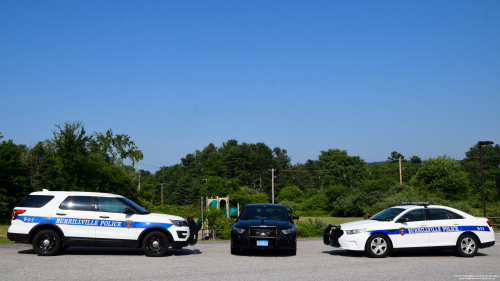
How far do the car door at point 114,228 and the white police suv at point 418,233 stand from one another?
19.4ft

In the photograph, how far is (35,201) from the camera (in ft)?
38.2

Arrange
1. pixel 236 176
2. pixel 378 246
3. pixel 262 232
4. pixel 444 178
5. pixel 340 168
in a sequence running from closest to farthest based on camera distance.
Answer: pixel 262 232 → pixel 378 246 → pixel 444 178 → pixel 340 168 → pixel 236 176

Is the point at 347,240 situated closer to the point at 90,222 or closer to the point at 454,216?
the point at 454,216

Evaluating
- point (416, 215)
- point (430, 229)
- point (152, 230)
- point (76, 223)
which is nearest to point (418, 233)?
point (430, 229)

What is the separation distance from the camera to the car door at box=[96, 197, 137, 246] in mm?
11477

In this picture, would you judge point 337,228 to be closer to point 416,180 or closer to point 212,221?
point 212,221

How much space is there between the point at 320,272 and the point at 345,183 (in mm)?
94878

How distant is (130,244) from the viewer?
11.5m

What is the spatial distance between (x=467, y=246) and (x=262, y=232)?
596cm

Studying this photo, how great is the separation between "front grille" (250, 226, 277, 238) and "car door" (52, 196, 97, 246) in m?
4.39

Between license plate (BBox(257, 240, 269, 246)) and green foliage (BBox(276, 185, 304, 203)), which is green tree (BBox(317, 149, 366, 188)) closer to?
green foliage (BBox(276, 185, 304, 203))

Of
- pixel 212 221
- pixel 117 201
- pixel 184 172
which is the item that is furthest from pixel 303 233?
pixel 184 172

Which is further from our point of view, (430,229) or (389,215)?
(389,215)

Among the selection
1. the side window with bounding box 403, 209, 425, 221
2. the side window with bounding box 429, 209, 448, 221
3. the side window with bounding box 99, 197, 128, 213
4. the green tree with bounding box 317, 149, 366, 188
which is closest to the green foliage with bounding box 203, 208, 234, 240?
the side window with bounding box 99, 197, 128, 213
